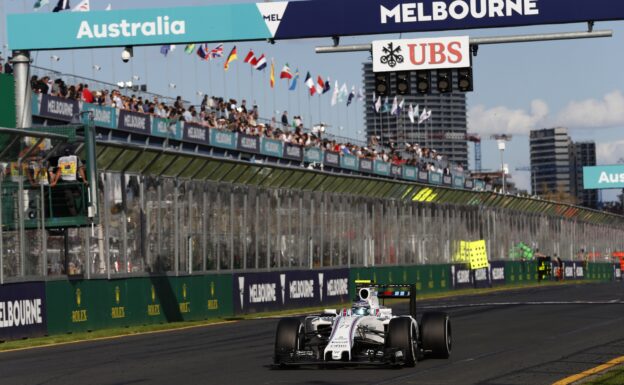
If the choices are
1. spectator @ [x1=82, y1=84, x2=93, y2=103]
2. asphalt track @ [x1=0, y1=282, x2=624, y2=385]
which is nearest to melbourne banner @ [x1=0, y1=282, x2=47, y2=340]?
asphalt track @ [x1=0, y1=282, x2=624, y2=385]

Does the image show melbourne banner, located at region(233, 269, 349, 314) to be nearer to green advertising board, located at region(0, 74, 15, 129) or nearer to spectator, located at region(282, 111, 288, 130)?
green advertising board, located at region(0, 74, 15, 129)

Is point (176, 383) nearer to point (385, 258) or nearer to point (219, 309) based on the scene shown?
point (219, 309)

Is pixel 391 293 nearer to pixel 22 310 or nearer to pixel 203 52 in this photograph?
pixel 22 310

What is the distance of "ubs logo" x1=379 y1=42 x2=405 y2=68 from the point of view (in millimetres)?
25781

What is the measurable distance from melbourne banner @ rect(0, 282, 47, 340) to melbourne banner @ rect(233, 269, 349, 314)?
9.36 m

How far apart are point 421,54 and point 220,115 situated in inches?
990

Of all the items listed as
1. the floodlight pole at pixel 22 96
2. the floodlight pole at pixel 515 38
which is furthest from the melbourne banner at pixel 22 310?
the floodlight pole at pixel 515 38

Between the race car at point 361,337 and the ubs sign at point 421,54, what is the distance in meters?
10.3

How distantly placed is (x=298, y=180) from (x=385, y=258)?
823 cm

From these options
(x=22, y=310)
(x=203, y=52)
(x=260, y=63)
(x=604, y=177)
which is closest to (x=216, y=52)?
(x=203, y=52)

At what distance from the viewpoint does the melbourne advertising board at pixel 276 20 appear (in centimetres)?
2545

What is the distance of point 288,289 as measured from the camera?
36188 mm

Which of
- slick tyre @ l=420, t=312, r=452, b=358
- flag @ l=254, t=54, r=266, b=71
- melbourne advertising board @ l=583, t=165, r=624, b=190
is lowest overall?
slick tyre @ l=420, t=312, r=452, b=358

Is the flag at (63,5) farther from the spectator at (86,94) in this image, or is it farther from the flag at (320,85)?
the flag at (320,85)
